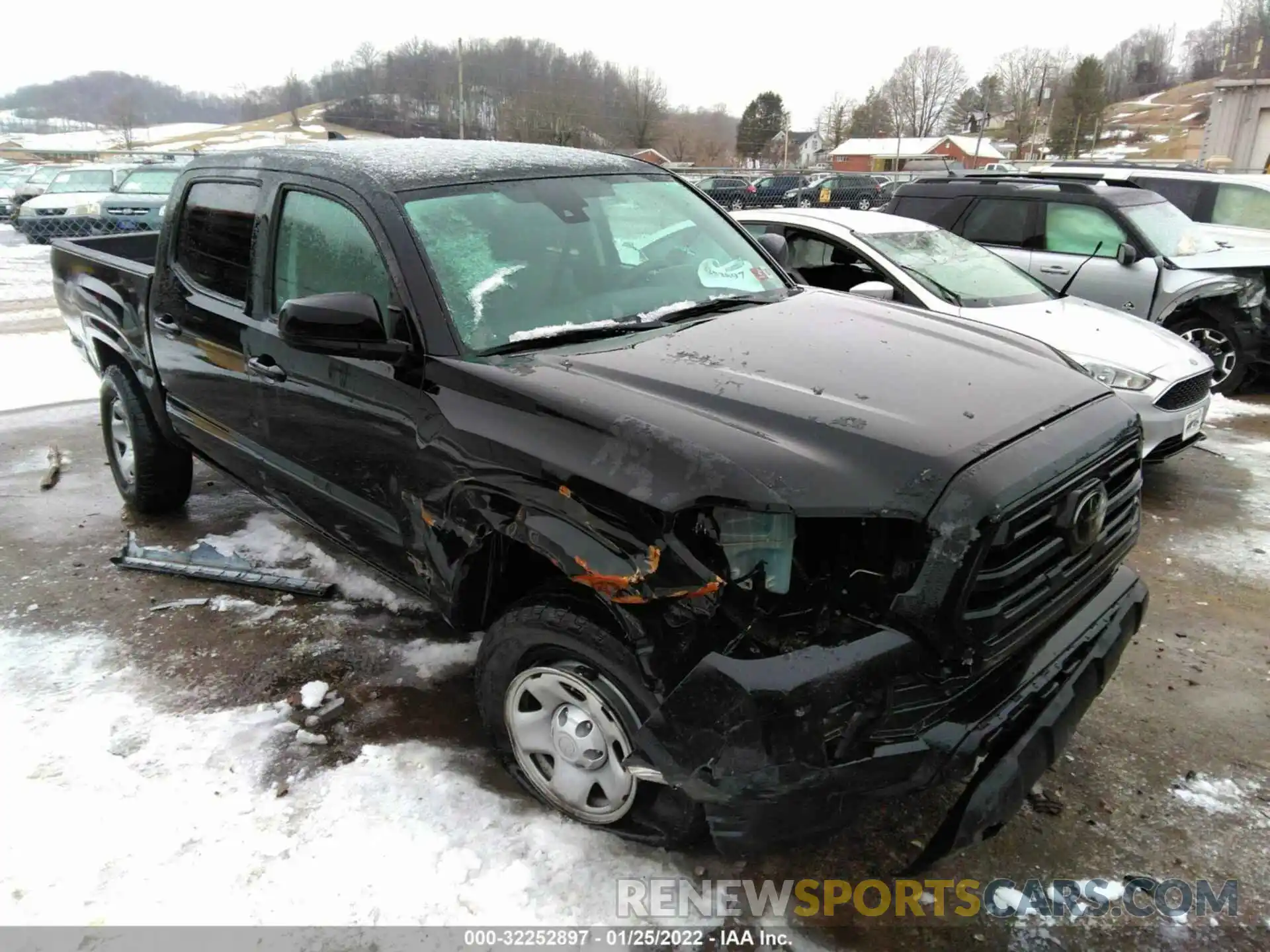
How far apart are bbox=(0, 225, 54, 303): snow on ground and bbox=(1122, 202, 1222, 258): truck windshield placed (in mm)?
11656

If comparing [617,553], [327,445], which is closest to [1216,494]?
[617,553]

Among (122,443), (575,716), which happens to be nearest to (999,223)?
(575,716)

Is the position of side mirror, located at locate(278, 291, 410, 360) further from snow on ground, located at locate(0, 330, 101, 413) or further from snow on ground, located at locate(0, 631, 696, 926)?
snow on ground, located at locate(0, 330, 101, 413)

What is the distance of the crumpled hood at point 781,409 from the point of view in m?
1.98

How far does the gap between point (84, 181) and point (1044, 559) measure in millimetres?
22799

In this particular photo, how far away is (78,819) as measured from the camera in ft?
8.52

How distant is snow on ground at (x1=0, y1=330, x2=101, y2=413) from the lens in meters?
7.34

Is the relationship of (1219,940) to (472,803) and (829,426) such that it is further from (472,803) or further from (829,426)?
(472,803)

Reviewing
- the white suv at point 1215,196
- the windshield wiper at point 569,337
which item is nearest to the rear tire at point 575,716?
the windshield wiper at point 569,337

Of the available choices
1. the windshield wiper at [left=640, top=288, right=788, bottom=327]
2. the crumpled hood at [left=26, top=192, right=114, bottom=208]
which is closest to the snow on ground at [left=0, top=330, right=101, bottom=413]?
the windshield wiper at [left=640, top=288, right=788, bottom=327]

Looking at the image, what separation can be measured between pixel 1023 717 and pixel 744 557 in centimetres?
83

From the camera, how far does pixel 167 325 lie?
13.2 feet

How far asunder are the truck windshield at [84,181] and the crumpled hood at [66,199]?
572 mm

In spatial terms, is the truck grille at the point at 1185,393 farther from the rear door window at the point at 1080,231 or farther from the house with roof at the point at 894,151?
the house with roof at the point at 894,151
